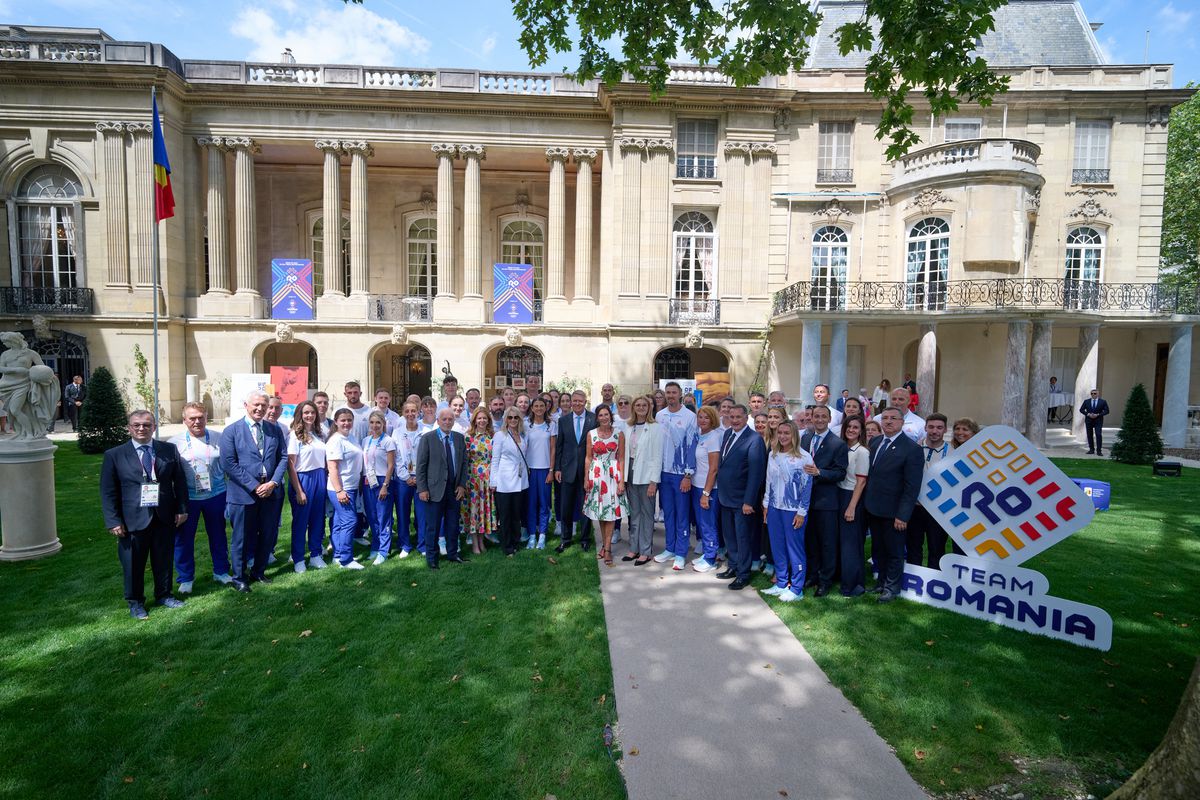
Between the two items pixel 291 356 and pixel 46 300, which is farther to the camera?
pixel 291 356

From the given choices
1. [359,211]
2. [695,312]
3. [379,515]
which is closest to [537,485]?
[379,515]

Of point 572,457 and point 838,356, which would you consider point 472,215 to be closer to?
point 838,356

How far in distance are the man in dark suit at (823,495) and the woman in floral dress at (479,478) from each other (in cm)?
389

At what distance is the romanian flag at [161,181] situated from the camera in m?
13.9

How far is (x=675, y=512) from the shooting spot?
7.21 metres

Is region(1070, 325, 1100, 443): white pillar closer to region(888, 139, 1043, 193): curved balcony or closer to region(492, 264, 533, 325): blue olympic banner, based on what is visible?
region(888, 139, 1043, 193): curved balcony

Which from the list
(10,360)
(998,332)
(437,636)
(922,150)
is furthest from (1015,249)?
(10,360)

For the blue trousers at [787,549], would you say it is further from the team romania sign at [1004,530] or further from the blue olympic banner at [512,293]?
the blue olympic banner at [512,293]

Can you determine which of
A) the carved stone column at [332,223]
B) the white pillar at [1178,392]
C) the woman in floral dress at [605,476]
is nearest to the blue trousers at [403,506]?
the woman in floral dress at [605,476]

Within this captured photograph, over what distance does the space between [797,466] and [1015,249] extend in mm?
17753

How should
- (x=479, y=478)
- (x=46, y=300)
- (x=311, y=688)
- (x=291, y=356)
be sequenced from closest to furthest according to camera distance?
(x=311, y=688), (x=479, y=478), (x=46, y=300), (x=291, y=356)

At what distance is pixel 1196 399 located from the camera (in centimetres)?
2098

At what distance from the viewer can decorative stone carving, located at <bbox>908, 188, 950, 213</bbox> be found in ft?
61.6

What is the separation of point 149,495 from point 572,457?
176 inches
